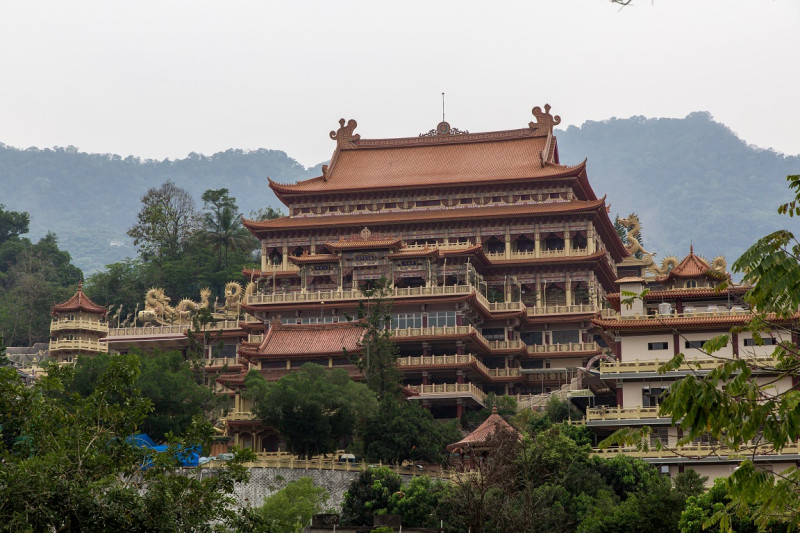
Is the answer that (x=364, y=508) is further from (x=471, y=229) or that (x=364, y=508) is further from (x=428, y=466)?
(x=471, y=229)

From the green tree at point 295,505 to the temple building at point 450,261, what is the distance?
1846 centimetres

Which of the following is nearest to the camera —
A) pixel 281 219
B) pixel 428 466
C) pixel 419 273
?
pixel 428 466

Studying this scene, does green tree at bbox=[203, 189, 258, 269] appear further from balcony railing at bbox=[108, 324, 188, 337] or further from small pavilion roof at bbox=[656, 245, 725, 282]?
small pavilion roof at bbox=[656, 245, 725, 282]

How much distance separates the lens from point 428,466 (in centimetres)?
6088

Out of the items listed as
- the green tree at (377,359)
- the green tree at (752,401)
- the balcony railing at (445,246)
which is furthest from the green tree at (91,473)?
the balcony railing at (445,246)

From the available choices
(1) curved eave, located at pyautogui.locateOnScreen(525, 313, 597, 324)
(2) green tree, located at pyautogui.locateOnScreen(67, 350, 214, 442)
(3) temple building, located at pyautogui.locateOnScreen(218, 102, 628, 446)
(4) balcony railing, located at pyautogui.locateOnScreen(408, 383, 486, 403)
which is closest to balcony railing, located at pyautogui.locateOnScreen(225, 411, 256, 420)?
(3) temple building, located at pyautogui.locateOnScreen(218, 102, 628, 446)

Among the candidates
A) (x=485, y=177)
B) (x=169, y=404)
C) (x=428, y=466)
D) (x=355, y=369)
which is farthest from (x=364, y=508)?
(x=485, y=177)

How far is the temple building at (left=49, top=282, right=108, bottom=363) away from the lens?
Answer: 288 ft

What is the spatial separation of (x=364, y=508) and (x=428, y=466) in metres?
7.27

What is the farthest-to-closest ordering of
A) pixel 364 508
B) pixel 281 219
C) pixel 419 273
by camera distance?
pixel 281 219 < pixel 419 273 < pixel 364 508

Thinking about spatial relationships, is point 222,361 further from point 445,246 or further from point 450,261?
point 445,246

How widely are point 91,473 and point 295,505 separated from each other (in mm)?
23212

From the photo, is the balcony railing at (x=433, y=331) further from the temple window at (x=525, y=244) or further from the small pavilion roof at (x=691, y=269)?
the small pavilion roof at (x=691, y=269)

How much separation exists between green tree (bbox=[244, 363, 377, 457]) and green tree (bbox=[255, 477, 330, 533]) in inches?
206
